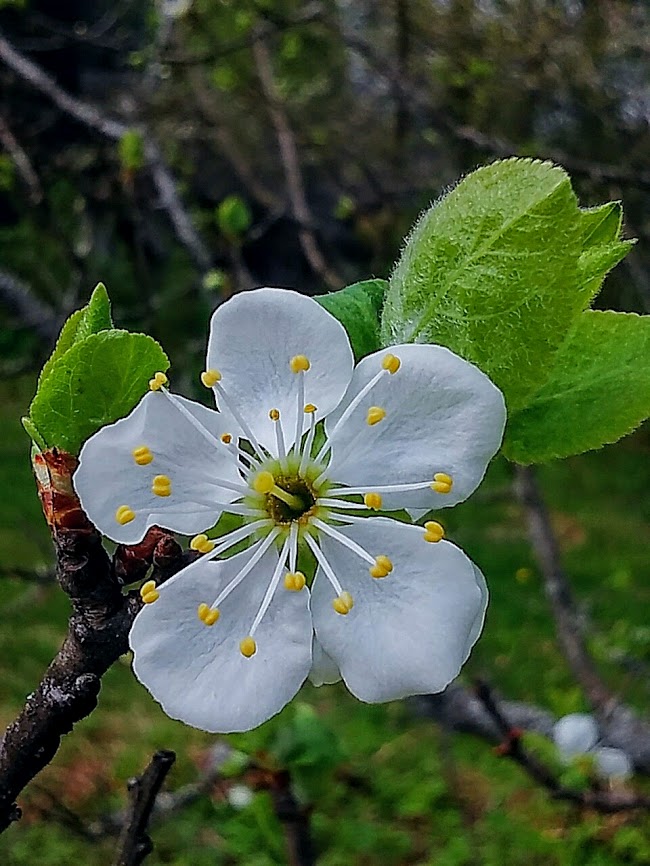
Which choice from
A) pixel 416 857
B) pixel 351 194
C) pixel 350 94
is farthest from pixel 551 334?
pixel 350 94

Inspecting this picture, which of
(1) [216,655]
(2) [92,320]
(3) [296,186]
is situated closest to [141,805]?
(1) [216,655]

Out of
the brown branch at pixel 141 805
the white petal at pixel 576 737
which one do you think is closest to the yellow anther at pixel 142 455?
the brown branch at pixel 141 805

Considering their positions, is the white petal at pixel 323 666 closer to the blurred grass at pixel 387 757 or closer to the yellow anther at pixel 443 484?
the yellow anther at pixel 443 484

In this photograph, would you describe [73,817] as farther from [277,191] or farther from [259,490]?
[277,191]

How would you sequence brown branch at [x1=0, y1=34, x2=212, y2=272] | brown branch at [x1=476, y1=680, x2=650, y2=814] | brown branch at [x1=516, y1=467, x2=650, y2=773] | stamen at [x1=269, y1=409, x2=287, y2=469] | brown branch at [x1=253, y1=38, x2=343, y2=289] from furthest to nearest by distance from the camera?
brown branch at [x1=253, y1=38, x2=343, y2=289] < brown branch at [x1=0, y1=34, x2=212, y2=272] < brown branch at [x1=516, y1=467, x2=650, y2=773] < brown branch at [x1=476, y1=680, x2=650, y2=814] < stamen at [x1=269, y1=409, x2=287, y2=469]

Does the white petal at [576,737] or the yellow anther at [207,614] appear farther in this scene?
the white petal at [576,737]

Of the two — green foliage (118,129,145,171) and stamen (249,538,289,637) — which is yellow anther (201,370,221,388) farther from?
green foliage (118,129,145,171)

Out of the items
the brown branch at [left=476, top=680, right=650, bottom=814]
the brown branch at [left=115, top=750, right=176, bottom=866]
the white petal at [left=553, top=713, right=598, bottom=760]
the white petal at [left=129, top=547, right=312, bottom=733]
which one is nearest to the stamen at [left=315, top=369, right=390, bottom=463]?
the white petal at [left=129, top=547, right=312, bottom=733]
